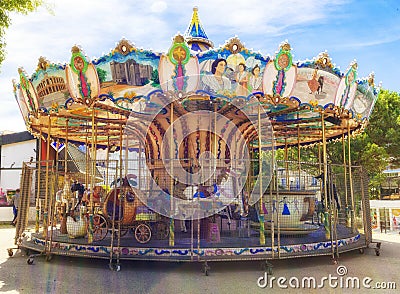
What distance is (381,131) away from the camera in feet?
71.9

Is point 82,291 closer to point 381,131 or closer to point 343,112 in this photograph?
point 343,112

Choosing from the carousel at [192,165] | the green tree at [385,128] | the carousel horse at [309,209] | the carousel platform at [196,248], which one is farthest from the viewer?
the green tree at [385,128]

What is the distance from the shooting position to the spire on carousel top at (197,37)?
11070 millimetres

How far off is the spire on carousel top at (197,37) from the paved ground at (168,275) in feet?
20.2

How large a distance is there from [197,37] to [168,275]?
6.87 m

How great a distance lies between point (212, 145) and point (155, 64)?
3.42 metres

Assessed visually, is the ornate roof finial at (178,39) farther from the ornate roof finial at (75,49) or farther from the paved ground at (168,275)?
the paved ground at (168,275)

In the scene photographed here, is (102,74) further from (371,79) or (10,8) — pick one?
(371,79)

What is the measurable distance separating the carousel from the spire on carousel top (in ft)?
0.13

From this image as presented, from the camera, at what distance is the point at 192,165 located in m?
9.56

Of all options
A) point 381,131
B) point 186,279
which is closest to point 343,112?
point 186,279

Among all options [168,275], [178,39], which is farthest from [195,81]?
[168,275]

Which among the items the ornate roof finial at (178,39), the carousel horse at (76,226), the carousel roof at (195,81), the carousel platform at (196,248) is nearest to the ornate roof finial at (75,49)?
the carousel roof at (195,81)

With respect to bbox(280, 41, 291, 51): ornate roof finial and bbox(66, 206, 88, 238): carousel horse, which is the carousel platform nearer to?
bbox(66, 206, 88, 238): carousel horse
